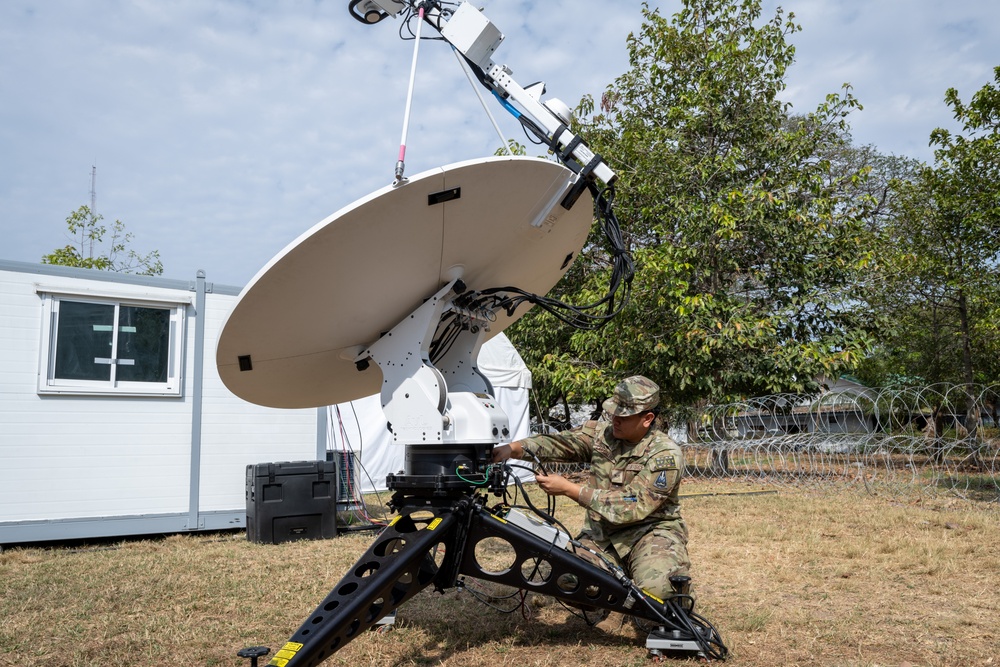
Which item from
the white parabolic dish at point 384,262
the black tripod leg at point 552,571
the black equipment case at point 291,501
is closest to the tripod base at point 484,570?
the black tripod leg at point 552,571

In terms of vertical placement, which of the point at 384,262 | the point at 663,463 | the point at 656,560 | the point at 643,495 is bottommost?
the point at 656,560

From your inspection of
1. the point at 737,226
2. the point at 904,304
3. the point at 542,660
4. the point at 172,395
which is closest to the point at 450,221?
the point at 542,660

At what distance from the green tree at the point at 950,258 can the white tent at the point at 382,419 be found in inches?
270

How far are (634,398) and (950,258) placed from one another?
1262 centimetres

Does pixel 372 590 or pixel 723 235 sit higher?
pixel 723 235

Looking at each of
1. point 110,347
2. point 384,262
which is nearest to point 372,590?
point 384,262

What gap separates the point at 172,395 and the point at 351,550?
2.73 metres

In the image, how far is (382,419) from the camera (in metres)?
13.2

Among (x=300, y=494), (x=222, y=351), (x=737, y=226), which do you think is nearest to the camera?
(x=222, y=351)

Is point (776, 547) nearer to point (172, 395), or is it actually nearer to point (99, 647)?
point (99, 647)

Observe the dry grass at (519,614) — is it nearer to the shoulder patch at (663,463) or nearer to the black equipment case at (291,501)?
the black equipment case at (291,501)

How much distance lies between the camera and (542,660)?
147 inches

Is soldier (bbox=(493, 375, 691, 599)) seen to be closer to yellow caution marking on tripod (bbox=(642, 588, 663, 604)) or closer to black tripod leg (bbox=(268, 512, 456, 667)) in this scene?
yellow caution marking on tripod (bbox=(642, 588, 663, 604))

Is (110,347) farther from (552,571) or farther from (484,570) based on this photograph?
(552,571)
